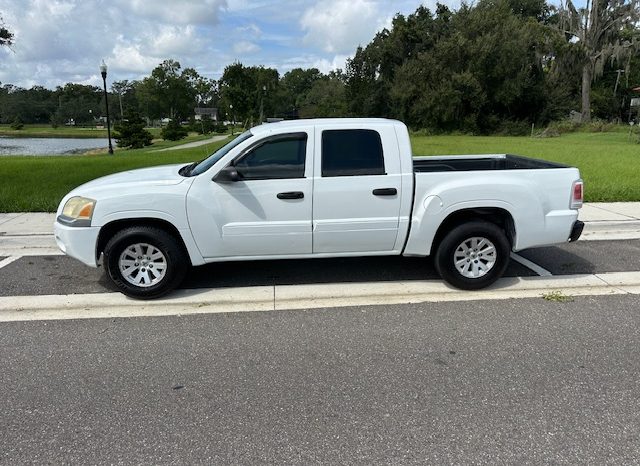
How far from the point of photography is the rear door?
4.66 meters

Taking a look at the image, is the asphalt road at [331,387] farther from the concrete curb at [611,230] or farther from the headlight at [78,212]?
the concrete curb at [611,230]

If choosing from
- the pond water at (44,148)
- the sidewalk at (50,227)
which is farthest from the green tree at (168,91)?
the sidewalk at (50,227)

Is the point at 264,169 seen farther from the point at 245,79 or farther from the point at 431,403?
the point at 245,79

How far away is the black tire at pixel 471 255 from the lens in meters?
4.84

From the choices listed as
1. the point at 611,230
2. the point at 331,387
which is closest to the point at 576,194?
the point at 611,230

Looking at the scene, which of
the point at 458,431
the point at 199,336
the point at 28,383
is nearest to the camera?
the point at 458,431

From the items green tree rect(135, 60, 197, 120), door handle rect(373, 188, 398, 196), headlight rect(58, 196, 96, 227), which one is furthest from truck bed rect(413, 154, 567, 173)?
green tree rect(135, 60, 197, 120)

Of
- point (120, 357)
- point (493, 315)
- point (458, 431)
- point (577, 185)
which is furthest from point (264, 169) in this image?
point (577, 185)

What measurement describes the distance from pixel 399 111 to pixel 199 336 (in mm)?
51259

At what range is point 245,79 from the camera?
161ft

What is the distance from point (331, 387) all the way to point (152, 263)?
2400mm

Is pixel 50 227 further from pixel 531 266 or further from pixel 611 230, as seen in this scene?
pixel 611 230

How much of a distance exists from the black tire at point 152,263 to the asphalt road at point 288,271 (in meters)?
0.46

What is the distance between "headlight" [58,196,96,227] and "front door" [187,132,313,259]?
93 centimetres
